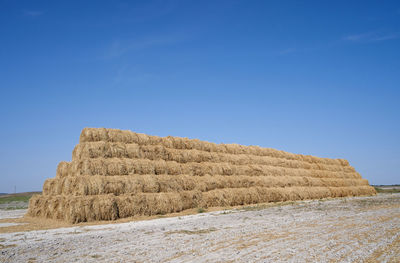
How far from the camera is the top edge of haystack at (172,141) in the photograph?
55.2 ft

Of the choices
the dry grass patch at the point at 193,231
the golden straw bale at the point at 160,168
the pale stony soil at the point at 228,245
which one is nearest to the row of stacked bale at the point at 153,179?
the golden straw bale at the point at 160,168

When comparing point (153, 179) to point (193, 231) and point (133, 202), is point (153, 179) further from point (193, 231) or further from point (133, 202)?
point (193, 231)

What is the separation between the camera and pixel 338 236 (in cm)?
806

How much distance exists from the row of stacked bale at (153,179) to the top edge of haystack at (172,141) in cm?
5

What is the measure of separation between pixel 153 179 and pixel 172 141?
428 cm

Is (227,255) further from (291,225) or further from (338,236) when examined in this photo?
(291,225)

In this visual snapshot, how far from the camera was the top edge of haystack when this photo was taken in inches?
662

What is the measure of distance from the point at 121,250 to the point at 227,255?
2557 millimetres

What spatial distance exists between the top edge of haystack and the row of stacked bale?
0.05 m

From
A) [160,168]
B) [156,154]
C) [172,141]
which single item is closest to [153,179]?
[160,168]

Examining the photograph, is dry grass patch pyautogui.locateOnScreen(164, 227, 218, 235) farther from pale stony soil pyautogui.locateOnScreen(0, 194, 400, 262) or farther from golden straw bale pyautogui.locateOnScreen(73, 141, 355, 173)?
golden straw bale pyautogui.locateOnScreen(73, 141, 355, 173)

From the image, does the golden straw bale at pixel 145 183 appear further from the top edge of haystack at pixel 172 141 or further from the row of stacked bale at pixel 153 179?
the top edge of haystack at pixel 172 141

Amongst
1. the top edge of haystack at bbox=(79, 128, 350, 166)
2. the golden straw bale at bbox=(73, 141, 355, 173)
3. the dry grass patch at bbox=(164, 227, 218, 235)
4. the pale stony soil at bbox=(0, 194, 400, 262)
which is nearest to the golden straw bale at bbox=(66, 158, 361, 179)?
the golden straw bale at bbox=(73, 141, 355, 173)

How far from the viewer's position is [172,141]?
66.7 feet
